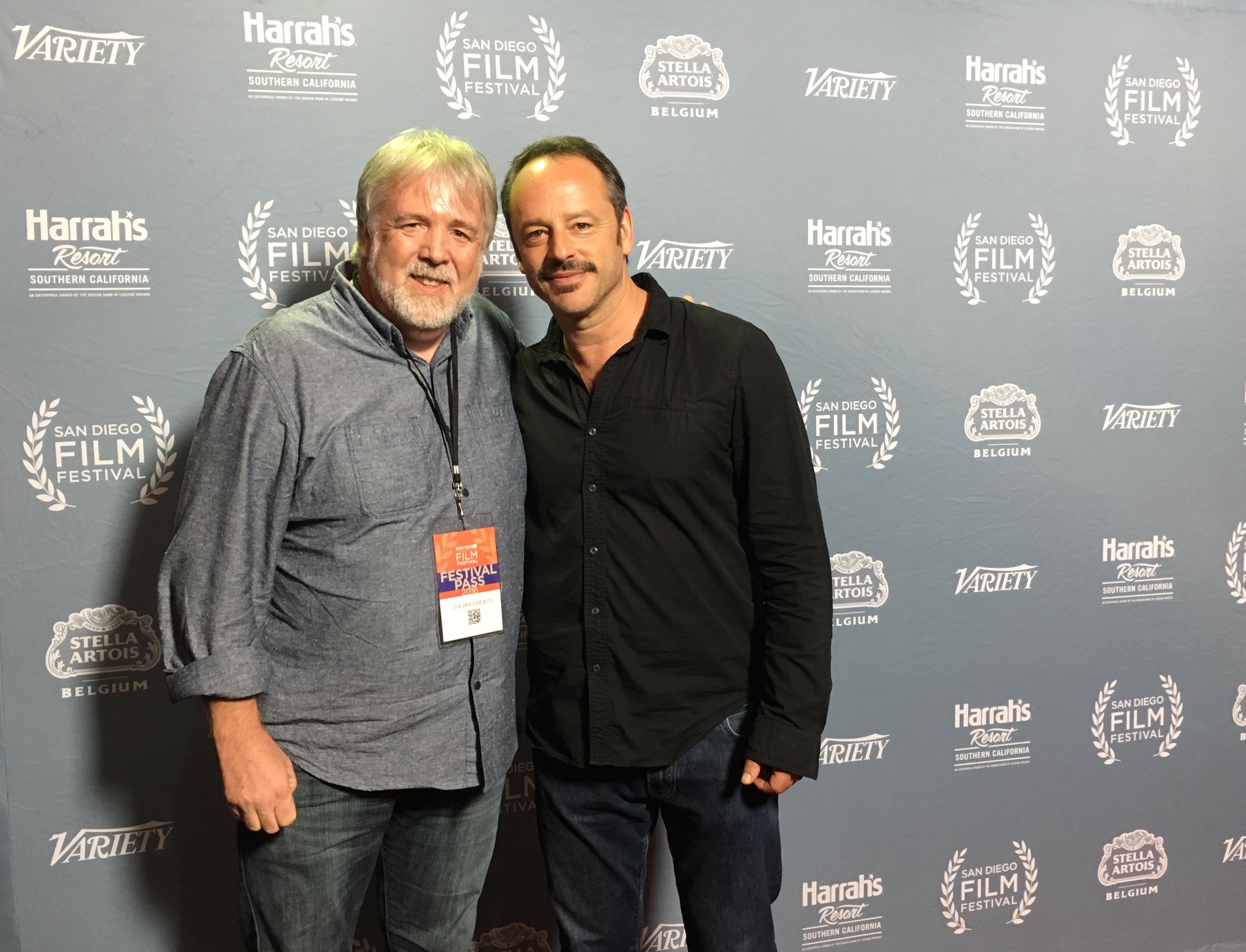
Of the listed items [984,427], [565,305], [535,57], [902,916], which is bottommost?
[902,916]

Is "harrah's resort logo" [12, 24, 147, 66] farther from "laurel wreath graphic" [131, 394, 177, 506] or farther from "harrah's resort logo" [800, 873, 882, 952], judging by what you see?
"harrah's resort logo" [800, 873, 882, 952]

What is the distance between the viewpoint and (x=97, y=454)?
5.93 ft

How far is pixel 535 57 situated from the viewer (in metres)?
1.92

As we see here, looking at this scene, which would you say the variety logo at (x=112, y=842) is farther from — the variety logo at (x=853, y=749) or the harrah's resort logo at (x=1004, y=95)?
the harrah's resort logo at (x=1004, y=95)

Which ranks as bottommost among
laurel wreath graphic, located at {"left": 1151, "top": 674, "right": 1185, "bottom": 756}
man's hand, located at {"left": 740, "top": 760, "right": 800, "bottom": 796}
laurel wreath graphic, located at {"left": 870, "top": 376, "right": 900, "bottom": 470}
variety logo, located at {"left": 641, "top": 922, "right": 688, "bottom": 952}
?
variety logo, located at {"left": 641, "top": 922, "right": 688, "bottom": 952}

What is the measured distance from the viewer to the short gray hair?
146 cm

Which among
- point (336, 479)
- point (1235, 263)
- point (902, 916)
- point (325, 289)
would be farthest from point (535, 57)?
point (902, 916)

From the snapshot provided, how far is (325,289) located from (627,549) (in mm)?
882

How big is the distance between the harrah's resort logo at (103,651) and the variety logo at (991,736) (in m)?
1.83

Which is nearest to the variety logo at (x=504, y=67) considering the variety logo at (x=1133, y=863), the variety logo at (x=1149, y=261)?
the variety logo at (x=1149, y=261)

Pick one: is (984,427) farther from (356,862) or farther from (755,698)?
(356,862)

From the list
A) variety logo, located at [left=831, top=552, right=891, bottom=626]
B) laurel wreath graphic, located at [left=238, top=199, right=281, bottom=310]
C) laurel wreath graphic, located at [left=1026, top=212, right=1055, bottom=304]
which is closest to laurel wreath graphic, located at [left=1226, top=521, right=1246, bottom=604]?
laurel wreath graphic, located at [left=1026, top=212, right=1055, bottom=304]

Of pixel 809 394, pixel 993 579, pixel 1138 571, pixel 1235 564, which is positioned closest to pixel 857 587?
pixel 993 579

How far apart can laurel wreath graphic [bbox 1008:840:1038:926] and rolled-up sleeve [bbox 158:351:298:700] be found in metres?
1.91
